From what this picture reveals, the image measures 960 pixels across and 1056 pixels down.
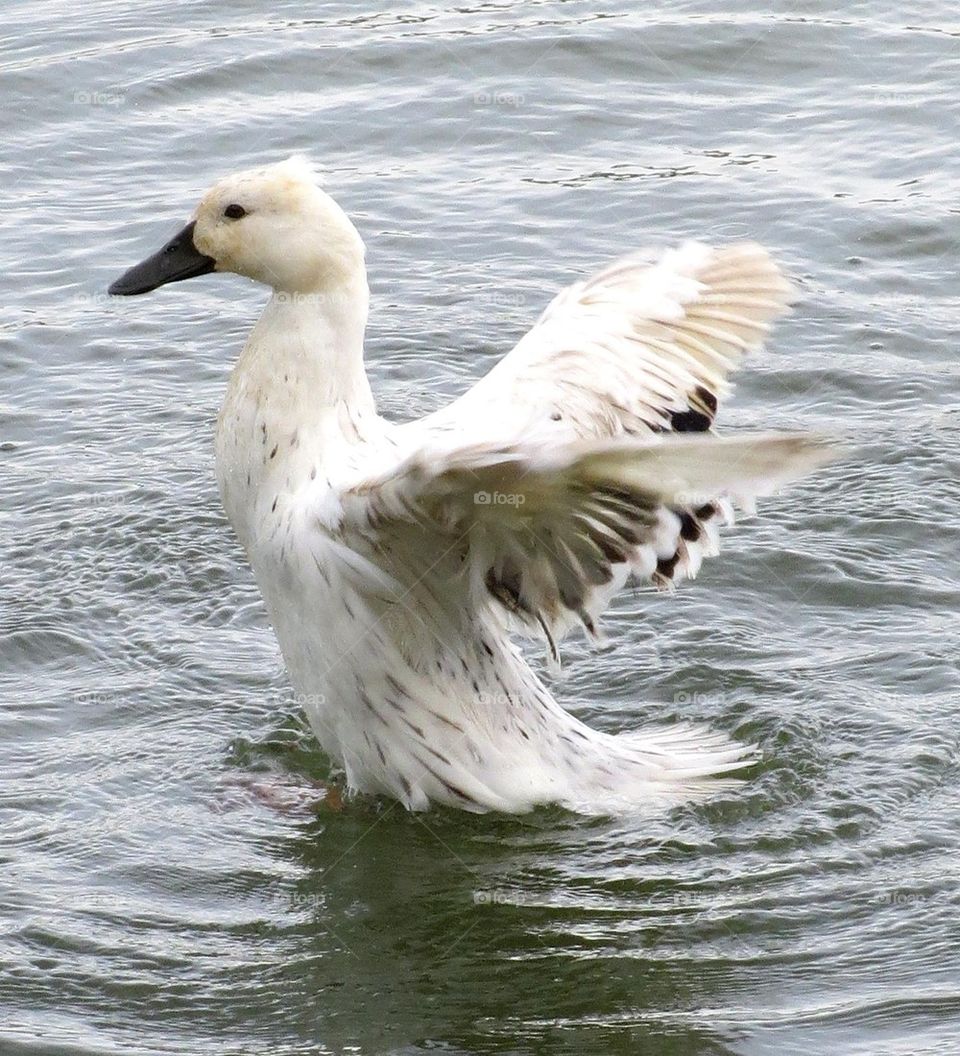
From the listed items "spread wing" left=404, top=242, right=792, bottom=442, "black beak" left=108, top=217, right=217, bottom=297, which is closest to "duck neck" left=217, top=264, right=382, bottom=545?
"spread wing" left=404, top=242, right=792, bottom=442

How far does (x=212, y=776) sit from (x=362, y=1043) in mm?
1659

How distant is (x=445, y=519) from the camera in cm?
549

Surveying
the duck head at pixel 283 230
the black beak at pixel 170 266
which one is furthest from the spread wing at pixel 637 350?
the black beak at pixel 170 266

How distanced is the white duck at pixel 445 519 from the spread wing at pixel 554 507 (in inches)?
0.5

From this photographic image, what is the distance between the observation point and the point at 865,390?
30.8ft

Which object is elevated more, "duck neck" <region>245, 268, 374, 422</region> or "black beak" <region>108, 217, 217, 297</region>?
"black beak" <region>108, 217, 217, 297</region>

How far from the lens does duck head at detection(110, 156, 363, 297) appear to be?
6434mm

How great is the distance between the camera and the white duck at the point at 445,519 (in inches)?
229

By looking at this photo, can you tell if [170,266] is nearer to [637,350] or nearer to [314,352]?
[314,352]

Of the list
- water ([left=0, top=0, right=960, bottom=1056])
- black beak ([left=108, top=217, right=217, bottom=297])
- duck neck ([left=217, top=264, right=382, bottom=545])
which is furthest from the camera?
black beak ([left=108, top=217, right=217, bottom=297])

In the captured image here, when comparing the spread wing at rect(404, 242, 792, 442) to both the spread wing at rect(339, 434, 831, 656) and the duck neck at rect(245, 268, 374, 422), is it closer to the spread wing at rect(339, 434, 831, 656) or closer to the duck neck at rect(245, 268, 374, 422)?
the duck neck at rect(245, 268, 374, 422)

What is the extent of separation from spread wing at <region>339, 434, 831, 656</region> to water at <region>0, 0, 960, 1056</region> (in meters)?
1.01

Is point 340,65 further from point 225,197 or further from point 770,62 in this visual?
point 225,197

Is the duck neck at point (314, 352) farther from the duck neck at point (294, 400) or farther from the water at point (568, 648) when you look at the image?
the water at point (568, 648)
